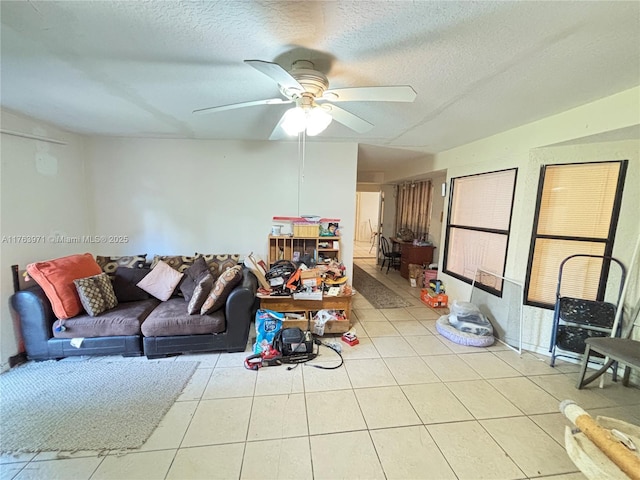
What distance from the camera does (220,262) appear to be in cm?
338

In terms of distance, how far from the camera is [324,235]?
146 inches

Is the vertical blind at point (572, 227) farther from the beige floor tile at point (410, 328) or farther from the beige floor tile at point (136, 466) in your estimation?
the beige floor tile at point (136, 466)

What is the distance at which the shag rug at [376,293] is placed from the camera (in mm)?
4149

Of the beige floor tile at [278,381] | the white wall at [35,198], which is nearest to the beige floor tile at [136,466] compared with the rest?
the beige floor tile at [278,381]

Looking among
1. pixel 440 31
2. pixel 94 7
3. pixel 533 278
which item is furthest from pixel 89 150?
pixel 533 278

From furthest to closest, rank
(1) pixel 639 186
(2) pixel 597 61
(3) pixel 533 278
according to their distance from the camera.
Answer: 1. (3) pixel 533 278
2. (1) pixel 639 186
3. (2) pixel 597 61

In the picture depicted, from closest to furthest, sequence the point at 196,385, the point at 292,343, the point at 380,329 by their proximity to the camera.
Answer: the point at 196,385, the point at 292,343, the point at 380,329

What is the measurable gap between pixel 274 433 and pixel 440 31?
254 cm

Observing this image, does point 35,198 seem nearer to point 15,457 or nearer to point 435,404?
point 15,457

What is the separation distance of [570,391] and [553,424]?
1.87 ft

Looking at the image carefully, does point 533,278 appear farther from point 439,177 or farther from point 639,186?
point 439,177

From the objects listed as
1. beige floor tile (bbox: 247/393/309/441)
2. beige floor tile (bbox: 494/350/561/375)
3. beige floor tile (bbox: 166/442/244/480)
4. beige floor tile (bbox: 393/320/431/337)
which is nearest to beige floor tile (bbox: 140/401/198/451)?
beige floor tile (bbox: 166/442/244/480)

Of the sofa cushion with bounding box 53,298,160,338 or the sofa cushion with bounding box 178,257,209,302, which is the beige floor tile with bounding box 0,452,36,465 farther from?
the sofa cushion with bounding box 178,257,209,302

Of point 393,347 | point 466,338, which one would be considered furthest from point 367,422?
point 466,338
